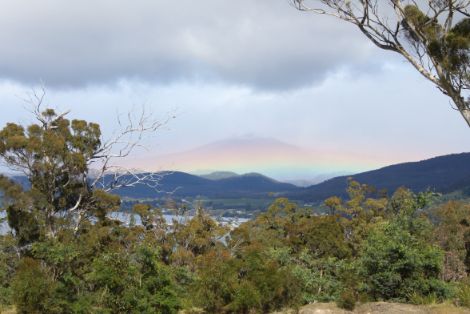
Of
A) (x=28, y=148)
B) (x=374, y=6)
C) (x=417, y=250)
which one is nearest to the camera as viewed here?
(x=417, y=250)

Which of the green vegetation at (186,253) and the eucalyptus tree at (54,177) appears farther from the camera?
the eucalyptus tree at (54,177)

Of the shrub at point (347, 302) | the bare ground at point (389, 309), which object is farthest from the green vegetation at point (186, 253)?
the bare ground at point (389, 309)

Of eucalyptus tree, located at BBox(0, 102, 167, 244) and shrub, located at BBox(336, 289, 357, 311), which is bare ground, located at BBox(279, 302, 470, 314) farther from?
eucalyptus tree, located at BBox(0, 102, 167, 244)

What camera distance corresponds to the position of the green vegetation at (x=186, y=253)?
32.6 ft

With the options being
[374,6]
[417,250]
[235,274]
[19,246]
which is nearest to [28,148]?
[19,246]

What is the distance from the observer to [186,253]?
1252 inches

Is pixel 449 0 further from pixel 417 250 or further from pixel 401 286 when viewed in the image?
pixel 401 286

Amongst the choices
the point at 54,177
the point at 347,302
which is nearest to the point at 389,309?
the point at 347,302

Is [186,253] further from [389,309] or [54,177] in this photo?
[389,309]

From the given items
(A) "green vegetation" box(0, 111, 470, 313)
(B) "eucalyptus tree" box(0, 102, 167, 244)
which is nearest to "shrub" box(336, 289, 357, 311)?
(A) "green vegetation" box(0, 111, 470, 313)

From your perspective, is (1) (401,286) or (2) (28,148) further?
(2) (28,148)

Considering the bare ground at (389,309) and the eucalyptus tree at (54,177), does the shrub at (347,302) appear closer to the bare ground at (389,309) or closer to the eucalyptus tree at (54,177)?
the bare ground at (389,309)

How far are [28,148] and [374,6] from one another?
18329 millimetres

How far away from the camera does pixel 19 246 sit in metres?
25.2
